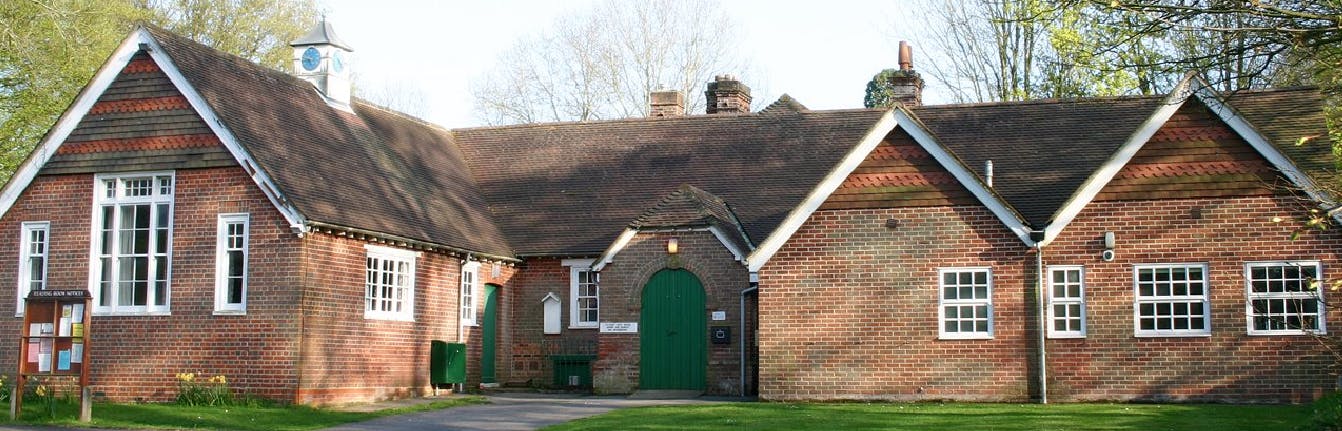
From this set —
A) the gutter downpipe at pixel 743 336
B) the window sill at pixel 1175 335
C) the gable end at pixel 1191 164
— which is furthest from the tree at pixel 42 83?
the window sill at pixel 1175 335

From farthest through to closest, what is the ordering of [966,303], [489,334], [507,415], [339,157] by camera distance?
[489,334] → [339,157] → [966,303] → [507,415]

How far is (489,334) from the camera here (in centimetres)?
2741

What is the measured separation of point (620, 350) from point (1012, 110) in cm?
1000

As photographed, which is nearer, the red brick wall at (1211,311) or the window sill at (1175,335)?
the red brick wall at (1211,311)

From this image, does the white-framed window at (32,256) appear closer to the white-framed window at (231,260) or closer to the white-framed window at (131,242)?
the white-framed window at (131,242)

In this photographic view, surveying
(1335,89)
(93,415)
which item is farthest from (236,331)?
(1335,89)

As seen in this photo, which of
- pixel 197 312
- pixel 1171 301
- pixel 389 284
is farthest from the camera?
pixel 389 284

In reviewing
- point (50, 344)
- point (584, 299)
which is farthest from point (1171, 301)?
point (50, 344)

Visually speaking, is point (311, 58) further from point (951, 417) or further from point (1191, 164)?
point (1191, 164)

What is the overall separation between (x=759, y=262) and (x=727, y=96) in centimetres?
1182

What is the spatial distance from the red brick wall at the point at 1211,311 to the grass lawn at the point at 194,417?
10.4 m

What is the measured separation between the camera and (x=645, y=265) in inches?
1001

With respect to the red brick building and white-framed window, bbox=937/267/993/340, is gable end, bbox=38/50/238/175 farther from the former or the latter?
white-framed window, bbox=937/267/993/340

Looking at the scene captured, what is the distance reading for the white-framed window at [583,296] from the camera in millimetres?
27266
